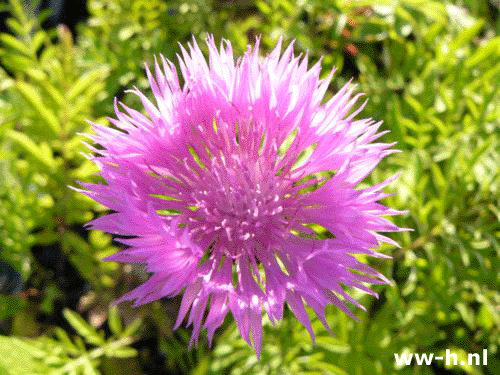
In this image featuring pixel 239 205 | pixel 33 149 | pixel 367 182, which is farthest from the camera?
pixel 33 149

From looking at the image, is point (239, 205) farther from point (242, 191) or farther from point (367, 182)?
point (367, 182)

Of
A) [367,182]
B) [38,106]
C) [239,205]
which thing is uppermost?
[38,106]

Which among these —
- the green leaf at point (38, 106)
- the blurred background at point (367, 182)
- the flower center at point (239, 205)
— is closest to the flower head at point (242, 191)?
the flower center at point (239, 205)

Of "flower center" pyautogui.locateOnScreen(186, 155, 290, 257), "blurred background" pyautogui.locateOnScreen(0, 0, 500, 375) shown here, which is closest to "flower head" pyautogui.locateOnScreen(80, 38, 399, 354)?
"flower center" pyautogui.locateOnScreen(186, 155, 290, 257)

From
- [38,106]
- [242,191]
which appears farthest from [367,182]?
[38,106]

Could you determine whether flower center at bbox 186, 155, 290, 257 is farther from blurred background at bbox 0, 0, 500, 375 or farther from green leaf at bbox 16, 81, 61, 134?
green leaf at bbox 16, 81, 61, 134
